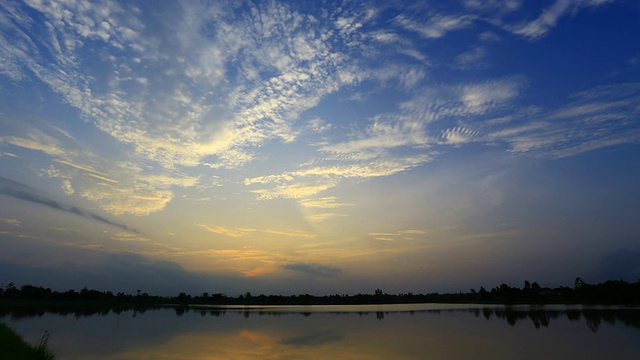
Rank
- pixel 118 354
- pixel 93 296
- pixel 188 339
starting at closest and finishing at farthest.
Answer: pixel 118 354, pixel 188 339, pixel 93 296

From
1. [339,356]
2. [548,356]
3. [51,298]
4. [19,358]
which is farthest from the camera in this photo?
[51,298]

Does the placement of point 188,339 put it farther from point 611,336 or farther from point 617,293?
point 617,293

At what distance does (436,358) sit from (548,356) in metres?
6.84

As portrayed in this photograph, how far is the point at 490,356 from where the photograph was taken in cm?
2364

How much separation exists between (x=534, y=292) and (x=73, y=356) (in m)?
157

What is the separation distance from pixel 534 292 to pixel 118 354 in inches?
6086

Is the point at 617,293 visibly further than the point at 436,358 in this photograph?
Yes

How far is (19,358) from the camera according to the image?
1526cm

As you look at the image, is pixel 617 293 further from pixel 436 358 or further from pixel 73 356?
pixel 73 356

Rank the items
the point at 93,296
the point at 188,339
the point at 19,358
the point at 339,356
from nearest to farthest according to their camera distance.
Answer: the point at 19,358 < the point at 339,356 < the point at 188,339 < the point at 93,296

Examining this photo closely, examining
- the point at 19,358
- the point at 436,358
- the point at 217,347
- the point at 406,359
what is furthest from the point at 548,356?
the point at 19,358

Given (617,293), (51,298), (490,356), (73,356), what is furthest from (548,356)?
(51,298)

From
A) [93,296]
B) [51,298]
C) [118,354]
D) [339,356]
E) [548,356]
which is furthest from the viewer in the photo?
[93,296]

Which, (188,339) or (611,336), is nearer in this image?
(611,336)
